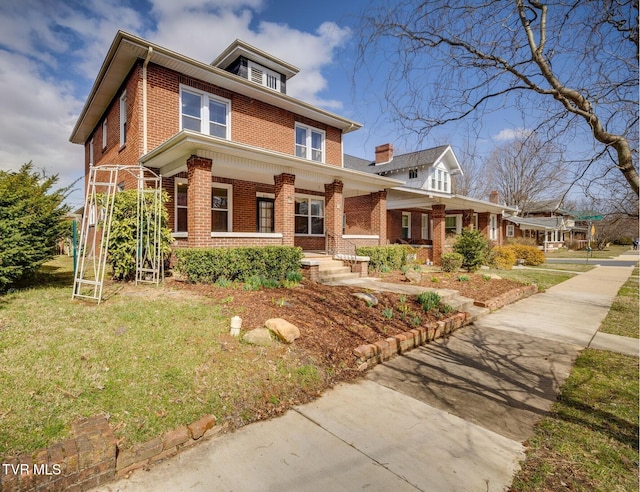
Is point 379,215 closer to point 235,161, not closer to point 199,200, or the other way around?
point 235,161

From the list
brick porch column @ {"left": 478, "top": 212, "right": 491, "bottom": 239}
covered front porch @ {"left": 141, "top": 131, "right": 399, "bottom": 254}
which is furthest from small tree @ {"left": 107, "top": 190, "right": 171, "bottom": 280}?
brick porch column @ {"left": 478, "top": 212, "right": 491, "bottom": 239}

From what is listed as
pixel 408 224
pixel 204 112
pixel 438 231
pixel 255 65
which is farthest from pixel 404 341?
pixel 408 224

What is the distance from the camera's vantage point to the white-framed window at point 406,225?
71.3 feet

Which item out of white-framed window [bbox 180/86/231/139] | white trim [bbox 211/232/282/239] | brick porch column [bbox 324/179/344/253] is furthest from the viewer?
brick porch column [bbox 324/179/344/253]

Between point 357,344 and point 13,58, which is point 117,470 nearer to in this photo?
point 357,344

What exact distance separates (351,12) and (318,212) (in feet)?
41.9

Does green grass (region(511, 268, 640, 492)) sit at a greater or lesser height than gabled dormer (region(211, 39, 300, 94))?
lesser

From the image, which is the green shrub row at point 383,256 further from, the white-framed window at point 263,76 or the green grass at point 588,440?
the white-framed window at point 263,76

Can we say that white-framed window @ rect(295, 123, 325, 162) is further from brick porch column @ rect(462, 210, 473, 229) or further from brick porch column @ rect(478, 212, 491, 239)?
brick porch column @ rect(478, 212, 491, 239)

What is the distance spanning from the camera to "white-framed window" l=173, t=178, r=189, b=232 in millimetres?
10703

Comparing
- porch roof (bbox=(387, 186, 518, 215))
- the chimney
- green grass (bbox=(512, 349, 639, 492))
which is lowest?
green grass (bbox=(512, 349, 639, 492))

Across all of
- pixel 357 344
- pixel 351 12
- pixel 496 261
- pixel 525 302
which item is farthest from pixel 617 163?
A: pixel 496 261

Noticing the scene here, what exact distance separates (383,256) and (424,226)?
12011 millimetres

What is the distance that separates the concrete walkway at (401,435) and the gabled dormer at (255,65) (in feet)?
44.7
